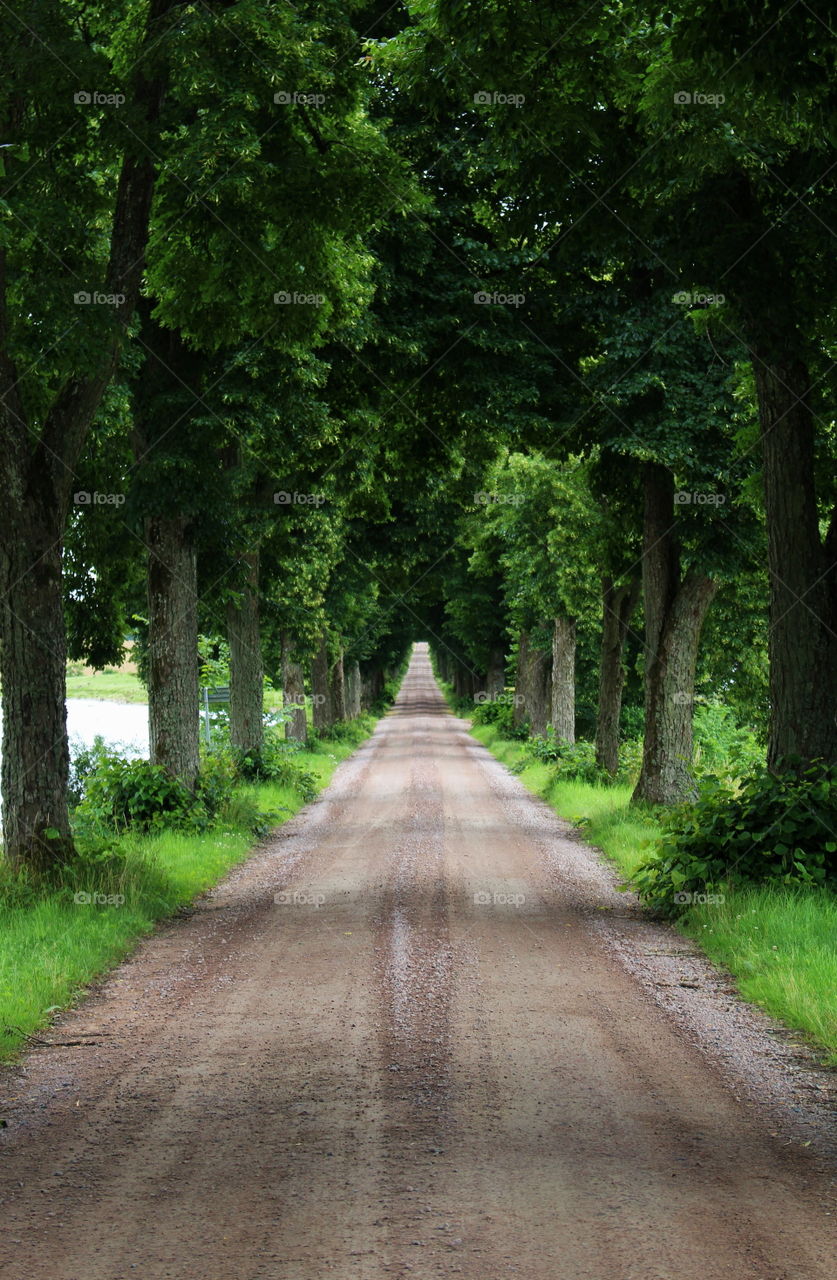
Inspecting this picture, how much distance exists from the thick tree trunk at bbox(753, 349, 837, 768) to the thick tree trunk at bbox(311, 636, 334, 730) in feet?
90.6

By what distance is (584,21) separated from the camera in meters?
10.0

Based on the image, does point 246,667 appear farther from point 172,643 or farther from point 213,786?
point 172,643

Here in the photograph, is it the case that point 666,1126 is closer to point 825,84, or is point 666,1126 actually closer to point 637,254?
point 825,84

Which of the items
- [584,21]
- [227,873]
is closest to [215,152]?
[584,21]

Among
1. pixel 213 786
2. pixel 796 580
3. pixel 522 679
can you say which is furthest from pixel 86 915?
pixel 522 679

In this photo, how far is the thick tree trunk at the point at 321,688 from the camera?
41.8 meters

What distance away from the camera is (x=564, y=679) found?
33375 mm

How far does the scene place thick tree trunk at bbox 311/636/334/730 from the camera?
1645 inches

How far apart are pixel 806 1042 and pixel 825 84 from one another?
19.2 ft

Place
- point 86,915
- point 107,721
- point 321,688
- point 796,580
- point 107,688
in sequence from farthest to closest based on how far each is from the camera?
point 107,688, point 107,721, point 321,688, point 796,580, point 86,915

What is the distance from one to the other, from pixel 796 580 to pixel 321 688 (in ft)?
104

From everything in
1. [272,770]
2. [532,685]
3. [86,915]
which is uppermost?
[532,685]

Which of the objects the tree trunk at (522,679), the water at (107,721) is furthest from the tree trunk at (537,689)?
the water at (107,721)

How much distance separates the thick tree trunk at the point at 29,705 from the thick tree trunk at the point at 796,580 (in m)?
6.84
